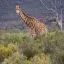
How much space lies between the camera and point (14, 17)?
27219 mm

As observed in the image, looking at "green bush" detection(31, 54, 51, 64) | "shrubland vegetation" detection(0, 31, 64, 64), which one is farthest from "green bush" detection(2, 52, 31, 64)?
"green bush" detection(31, 54, 51, 64)

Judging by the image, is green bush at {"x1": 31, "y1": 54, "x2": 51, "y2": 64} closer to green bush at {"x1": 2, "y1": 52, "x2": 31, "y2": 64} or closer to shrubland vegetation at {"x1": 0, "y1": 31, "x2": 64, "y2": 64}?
shrubland vegetation at {"x1": 0, "y1": 31, "x2": 64, "y2": 64}

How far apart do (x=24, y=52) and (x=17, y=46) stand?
0.43m

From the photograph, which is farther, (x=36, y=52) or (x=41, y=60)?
(x=36, y=52)

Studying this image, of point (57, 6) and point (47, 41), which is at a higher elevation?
point (47, 41)

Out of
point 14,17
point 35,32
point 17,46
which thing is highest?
point 17,46

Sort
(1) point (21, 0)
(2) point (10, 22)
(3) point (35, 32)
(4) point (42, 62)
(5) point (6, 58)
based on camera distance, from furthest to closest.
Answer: (1) point (21, 0)
(2) point (10, 22)
(3) point (35, 32)
(5) point (6, 58)
(4) point (42, 62)

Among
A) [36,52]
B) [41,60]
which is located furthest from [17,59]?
[36,52]

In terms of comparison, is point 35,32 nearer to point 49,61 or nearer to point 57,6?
point 49,61

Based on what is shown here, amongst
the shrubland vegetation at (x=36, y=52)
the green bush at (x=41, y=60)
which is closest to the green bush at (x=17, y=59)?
the shrubland vegetation at (x=36, y=52)

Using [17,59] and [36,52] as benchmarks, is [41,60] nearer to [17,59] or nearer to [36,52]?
[17,59]

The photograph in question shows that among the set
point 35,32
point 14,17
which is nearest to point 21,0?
point 14,17

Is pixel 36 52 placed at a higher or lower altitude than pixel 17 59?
lower

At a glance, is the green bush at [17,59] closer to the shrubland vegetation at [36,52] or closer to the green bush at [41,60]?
the shrubland vegetation at [36,52]
